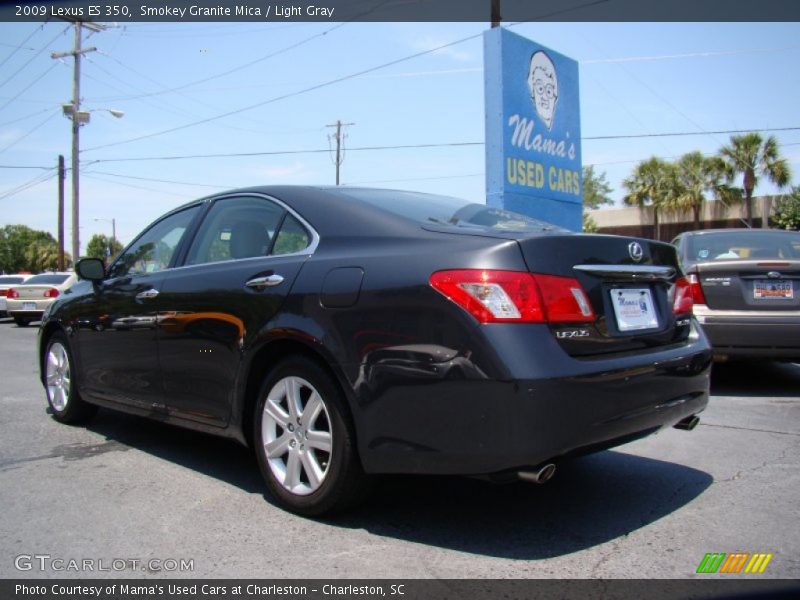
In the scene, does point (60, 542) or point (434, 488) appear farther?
point (434, 488)

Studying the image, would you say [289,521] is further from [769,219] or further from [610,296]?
[769,219]

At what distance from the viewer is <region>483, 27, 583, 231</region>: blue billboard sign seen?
11.8 m

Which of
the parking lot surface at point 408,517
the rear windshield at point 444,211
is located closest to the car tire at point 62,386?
the parking lot surface at point 408,517

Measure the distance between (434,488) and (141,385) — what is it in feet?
6.22

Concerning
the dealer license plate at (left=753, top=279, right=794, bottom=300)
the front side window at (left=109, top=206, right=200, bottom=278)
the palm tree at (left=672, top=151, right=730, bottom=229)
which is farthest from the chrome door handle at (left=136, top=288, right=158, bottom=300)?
the palm tree at (left=672, top=151, right=730, bottom=229)

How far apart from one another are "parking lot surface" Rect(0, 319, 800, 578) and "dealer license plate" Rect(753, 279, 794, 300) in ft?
5.88

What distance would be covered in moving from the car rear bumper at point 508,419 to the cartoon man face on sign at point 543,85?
1076 centimetres

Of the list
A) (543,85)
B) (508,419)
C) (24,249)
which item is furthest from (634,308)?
(24,249)

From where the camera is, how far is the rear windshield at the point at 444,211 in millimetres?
3287

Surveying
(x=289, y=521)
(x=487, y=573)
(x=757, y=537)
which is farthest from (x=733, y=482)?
(x=289, y=521)

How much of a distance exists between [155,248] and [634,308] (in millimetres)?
3037

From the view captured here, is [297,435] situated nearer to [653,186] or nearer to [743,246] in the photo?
[743,246]

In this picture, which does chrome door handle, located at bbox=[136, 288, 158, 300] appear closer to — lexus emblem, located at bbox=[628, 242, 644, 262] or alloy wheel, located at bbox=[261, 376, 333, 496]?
alloy wheel, located at bbox=[261, 376, 333, 496]

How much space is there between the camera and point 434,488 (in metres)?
3.67
